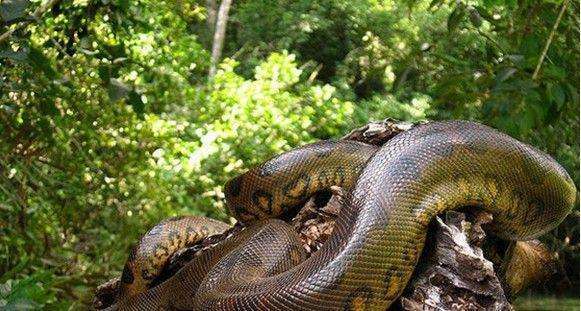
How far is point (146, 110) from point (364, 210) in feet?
21.9

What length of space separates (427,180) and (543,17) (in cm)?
132

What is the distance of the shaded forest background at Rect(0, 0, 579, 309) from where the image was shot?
10.4 feet

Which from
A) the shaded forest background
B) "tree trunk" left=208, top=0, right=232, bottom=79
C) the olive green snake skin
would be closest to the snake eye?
the olive green snake skin

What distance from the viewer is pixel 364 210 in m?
2.37

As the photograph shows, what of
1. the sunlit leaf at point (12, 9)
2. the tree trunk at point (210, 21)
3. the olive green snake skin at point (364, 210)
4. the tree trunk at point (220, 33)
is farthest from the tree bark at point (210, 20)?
the sunlit leaf at point (12, 9)

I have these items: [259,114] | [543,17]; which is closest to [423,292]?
[543,17]

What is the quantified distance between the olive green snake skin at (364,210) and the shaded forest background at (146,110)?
24cm

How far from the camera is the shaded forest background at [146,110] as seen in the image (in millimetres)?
3162

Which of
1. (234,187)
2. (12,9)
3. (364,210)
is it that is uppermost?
(12,9)

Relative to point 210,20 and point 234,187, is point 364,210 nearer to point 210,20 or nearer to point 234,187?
point 234,187

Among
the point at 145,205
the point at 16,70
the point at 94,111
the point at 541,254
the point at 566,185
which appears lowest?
the point at 145,205

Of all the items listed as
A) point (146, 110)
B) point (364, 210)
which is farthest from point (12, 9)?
point (146, 110)

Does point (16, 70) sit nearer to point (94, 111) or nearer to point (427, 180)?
point (94, 111)

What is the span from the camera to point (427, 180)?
2518mm
